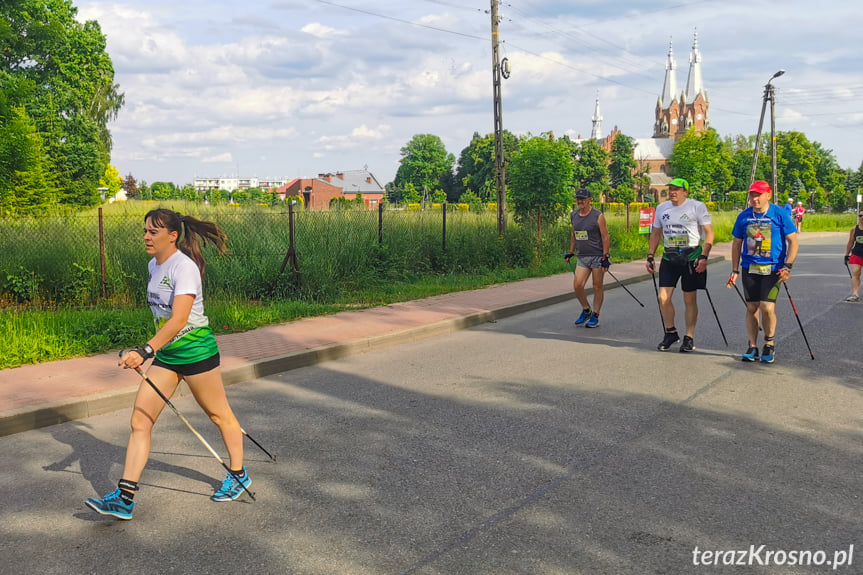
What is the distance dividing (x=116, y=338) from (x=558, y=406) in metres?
5.43

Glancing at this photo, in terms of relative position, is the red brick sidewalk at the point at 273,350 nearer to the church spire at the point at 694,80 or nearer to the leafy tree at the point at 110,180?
the leafy tree at the point at 110,180

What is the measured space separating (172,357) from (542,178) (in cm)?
1876

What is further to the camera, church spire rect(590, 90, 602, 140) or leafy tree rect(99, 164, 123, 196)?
church spire rect(590, 90, 602, 140)

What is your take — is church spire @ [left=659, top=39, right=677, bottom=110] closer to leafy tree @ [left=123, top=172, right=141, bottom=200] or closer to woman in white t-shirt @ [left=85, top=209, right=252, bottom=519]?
leafy tree @ [left=123, top=172, right=141, bottom=200]

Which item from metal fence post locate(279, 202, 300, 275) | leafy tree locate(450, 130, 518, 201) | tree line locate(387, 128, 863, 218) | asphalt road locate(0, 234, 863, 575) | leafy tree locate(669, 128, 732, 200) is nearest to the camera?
asphalt road locate(0, 234, 863, 575)

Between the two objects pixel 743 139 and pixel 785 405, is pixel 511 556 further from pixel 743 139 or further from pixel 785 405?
pixel 743 139

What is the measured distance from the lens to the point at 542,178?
22.1 metres

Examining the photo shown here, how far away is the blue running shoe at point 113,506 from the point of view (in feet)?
13.3

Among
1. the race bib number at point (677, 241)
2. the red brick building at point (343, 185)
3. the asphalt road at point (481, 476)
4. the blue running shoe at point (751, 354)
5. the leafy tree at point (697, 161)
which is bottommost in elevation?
the asphalt road at point (481, 476)

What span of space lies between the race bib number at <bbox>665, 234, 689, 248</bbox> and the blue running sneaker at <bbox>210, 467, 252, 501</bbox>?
5.88 meters

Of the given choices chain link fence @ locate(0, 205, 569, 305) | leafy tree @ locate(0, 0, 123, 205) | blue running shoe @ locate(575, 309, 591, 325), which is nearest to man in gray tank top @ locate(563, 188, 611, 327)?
blue running shoe @ locate(575, 309, 591, 325)

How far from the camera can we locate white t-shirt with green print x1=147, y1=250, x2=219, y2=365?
417 centimetres

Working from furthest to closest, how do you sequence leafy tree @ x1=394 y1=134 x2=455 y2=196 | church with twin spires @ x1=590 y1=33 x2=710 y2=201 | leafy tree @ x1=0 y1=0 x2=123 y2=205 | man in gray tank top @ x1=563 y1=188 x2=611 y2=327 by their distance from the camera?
church with twin spires @ x1=590 y1=33 x2=710 y2=201
leafy tree @ x1=394 y1=134 x2=455 y2=196
leafy tree @ x1=0 y1=0 x2=123 y2=205
man in gray tank top @ x1=563 y1=188 x2=611 y2=327

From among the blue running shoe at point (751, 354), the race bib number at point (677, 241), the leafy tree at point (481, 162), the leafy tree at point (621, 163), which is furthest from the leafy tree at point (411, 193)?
the blue running shoe at point (751, 354)
